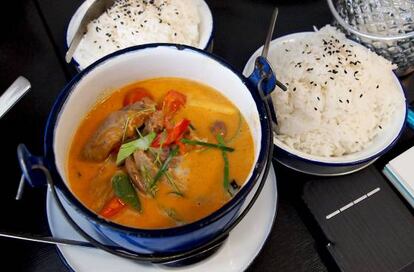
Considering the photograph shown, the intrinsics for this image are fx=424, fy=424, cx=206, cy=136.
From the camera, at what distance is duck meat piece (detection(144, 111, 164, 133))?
107 centimetres

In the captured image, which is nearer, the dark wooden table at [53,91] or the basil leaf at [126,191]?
the basil leaf at [126,191]

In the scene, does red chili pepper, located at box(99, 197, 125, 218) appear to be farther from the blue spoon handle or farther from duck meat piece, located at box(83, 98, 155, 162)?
the blue spoon handle

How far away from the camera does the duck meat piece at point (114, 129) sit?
1.04 m

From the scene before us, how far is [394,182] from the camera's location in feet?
4.35

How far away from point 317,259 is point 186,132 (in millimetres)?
548

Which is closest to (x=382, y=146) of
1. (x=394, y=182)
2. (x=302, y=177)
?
(x=394, y=182)

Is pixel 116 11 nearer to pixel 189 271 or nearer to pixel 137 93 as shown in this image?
pixel 137 93

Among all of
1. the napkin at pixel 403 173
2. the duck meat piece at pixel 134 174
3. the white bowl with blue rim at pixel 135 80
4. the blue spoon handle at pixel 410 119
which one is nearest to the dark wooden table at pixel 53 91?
the blue spoon handle at pixel 410 119

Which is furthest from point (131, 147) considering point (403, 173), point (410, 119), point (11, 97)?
point (410, 119)

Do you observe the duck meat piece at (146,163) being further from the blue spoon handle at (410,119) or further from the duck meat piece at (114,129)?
the blue spoon handle at (410,119)

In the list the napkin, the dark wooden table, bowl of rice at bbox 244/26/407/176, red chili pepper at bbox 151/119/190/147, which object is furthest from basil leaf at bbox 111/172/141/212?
the napkin

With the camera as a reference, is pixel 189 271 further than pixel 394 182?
No

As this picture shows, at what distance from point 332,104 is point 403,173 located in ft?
1.04

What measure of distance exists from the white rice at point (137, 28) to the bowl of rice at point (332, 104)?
29cm
